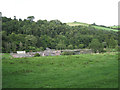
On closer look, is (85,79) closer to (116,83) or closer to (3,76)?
(116,83)

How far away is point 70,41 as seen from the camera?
104 m

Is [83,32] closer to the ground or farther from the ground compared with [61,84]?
farther from the ground

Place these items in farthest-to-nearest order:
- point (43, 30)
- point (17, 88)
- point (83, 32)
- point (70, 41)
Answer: point (83, 32), point (43, 30), point (70, 41), point (17, 88)

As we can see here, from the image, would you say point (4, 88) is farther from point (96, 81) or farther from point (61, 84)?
point (96, 81)

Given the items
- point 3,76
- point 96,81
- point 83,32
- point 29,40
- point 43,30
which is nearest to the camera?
point 96,81

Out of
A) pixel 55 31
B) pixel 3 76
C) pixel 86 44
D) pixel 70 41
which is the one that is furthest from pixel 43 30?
pixel 3 76

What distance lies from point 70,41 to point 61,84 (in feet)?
305

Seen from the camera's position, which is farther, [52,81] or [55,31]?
[55,31]

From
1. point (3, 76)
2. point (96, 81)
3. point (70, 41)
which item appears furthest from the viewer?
point (70, 41)

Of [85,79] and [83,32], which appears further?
[83,32]

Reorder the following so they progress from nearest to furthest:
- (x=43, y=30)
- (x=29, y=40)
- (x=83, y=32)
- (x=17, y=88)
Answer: (x=17, y=88)
(x=29, y=40)
(x=43, y=30)
(x=83, y=32)

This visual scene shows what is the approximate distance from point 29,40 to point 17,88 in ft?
254

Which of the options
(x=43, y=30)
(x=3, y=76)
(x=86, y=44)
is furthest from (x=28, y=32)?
(x=3, y=76)

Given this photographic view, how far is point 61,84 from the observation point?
1191cm
